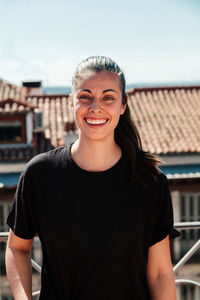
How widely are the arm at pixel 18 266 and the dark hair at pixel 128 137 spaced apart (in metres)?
0.58

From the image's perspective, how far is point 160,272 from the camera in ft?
5.62

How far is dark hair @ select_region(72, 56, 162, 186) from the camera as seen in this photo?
1.63 meters

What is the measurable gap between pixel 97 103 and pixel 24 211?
0.57 meters

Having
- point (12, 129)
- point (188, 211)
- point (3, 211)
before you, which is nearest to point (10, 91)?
point (12, 129)

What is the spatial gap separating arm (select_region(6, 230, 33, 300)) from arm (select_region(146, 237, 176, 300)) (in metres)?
0.55

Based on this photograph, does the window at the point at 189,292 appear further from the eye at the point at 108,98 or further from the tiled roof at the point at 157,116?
the eye at the point at 108,98

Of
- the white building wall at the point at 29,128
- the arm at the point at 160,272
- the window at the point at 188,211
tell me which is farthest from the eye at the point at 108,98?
the white building wall at the point at 29,128

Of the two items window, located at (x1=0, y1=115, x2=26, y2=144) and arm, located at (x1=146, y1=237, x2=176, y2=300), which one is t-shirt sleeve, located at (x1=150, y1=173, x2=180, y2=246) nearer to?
arm, located at (x1=146, y1=237, x2=176, y2=300)

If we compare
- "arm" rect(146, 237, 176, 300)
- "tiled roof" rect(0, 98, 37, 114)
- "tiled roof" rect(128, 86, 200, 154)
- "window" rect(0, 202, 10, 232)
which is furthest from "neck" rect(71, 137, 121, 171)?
"tiled roof" rect(0, 98, 37, 114)

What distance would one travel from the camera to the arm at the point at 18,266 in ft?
5.57

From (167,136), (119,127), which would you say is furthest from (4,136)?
(119,127)

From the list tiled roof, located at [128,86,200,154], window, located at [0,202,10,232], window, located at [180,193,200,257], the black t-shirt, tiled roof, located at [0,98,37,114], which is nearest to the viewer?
the black t-shirt

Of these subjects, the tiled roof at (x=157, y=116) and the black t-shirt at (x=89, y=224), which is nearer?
the black t-shirt at (x=89, y=224)

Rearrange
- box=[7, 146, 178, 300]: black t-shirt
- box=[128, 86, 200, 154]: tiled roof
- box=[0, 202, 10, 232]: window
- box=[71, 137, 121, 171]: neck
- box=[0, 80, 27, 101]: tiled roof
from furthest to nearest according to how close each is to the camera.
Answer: box=[0, 80, 27, 101]: tiled roof
box=[128, 86, 200, 154]: tiled roof
box=[0, 202, 10, 232]: window
box=[71, 137, 121, 171]: neck
box=[7, 146, 178, 300]: black t-shirt
